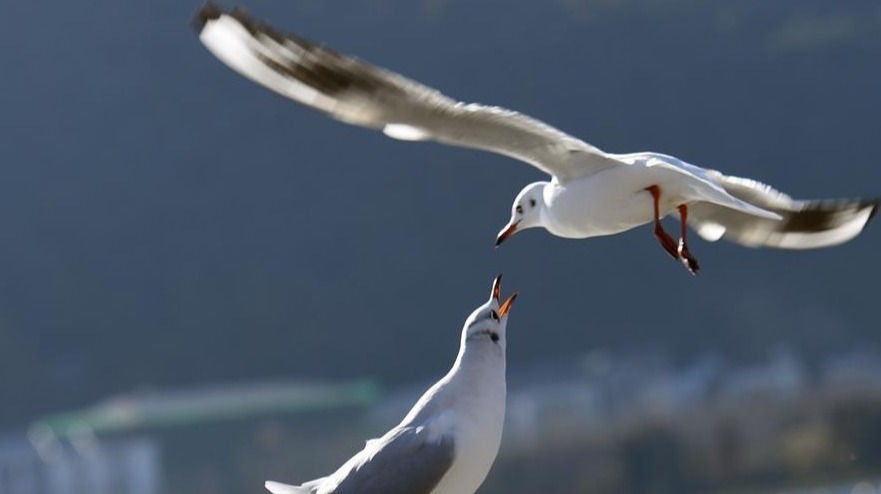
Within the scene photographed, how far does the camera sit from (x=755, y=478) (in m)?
13.3

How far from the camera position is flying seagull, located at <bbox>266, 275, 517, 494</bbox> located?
7.62ft

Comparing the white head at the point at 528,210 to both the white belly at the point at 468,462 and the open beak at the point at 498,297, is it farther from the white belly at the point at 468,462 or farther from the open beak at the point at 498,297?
the white belly at the point at 468,462

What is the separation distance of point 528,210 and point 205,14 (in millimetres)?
1076

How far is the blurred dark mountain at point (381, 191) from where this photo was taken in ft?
51.2

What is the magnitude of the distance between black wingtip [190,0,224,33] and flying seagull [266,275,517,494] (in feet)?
1.79

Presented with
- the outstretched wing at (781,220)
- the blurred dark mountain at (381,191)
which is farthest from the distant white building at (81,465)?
the outstretched wing at (781,220)

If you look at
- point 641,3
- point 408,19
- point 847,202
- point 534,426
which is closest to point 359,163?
point 408,19

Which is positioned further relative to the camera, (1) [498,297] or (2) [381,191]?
(2) [381,191]

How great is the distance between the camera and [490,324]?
2.42 m

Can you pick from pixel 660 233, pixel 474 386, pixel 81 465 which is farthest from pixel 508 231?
pixel 81 465

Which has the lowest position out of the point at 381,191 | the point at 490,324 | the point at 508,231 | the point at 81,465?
the point at 490,324

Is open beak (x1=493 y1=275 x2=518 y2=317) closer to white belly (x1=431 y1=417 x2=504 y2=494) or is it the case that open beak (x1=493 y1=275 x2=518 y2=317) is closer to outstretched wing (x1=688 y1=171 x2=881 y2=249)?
white belly (x1=431 y1=417 x2=504 y2=494)

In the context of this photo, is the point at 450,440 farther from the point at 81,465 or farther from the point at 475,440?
the point at 81,465

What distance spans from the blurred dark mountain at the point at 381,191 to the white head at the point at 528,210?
1175 cm
